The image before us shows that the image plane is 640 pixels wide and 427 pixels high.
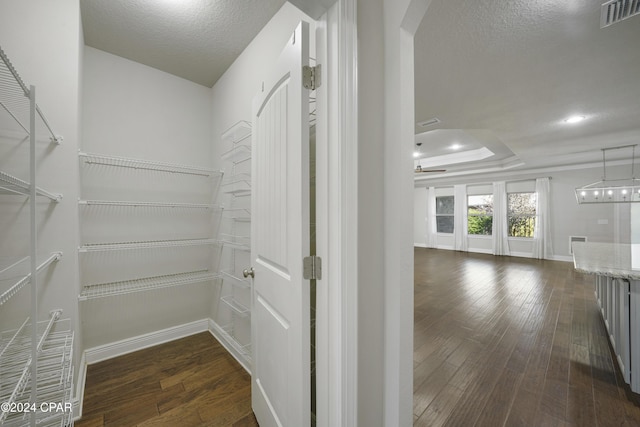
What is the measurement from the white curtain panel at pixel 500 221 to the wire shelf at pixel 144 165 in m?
8.13

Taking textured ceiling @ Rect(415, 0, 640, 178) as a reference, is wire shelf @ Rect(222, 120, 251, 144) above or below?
below

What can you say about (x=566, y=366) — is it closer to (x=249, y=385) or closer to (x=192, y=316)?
(x=249, y=385)

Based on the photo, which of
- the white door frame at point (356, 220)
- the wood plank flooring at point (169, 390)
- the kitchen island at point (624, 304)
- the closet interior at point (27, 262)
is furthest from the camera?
the kitchen island at point (624, 304)

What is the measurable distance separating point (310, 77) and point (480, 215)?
29.0 feet

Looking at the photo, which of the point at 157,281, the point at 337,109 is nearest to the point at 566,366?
the point at 337,109

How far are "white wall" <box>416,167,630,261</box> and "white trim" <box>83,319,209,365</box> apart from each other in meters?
8.57

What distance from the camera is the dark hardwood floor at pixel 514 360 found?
5.44 ft

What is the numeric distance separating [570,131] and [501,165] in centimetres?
269

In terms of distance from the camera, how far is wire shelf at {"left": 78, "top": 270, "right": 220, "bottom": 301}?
2056mm

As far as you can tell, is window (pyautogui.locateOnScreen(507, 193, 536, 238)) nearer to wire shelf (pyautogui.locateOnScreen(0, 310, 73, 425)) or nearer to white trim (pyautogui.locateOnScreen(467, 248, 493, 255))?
white trim (pyautogui.locateOnScreen(467, 248, 493, 255))

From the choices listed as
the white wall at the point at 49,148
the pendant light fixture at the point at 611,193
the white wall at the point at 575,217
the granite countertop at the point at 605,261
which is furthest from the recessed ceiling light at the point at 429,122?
the white wall at the point at 575,217

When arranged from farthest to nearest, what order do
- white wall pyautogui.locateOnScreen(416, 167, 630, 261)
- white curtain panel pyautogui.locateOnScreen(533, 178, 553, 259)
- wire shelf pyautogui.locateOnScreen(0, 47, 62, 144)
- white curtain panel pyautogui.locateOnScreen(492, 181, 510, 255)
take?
white curtain panel pyautogui.locateOnScreen(492, 181, 510, 255)
white curtain panel pyautogui.locateOnScreen(533, 178, 553, 259)
white wall pyautogui.locateOnScreen(416, 167, 630, 261)
wire shelf pyautogui.locateOnScreen(0, 47, 62, 144)

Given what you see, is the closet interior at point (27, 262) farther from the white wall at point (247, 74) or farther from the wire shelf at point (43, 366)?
the white wall at point (247, 74)

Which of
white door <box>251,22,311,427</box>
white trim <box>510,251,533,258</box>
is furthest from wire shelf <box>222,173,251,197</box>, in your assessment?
white trim <box>510,251,533,258</box>
